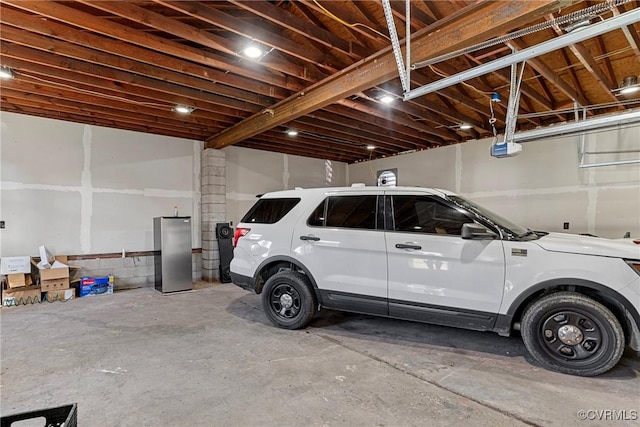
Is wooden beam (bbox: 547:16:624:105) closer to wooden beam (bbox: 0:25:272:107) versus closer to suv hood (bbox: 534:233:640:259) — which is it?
suv hood (bbox: 534:233:640:259)

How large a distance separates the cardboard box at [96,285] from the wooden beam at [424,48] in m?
3.75

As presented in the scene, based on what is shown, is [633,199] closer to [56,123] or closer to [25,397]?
[25,397]


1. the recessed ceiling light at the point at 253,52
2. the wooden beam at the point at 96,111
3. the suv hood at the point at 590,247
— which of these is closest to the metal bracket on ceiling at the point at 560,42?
the suv hood at the point at 590,247

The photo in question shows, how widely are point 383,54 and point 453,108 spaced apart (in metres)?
2.76

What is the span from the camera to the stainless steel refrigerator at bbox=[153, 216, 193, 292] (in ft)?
18.7

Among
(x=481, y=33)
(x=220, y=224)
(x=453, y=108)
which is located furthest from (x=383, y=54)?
(x=220, y=224)

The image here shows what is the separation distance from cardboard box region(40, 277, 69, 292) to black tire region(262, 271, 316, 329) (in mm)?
3651

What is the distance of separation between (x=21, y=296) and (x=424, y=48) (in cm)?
646

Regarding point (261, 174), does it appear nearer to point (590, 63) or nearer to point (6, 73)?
point (6, 73)

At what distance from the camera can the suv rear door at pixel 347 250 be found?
10.7ft

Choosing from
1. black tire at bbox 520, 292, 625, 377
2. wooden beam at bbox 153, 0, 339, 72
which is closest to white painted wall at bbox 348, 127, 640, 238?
black tire at bbox 520, 292, 625, 377
